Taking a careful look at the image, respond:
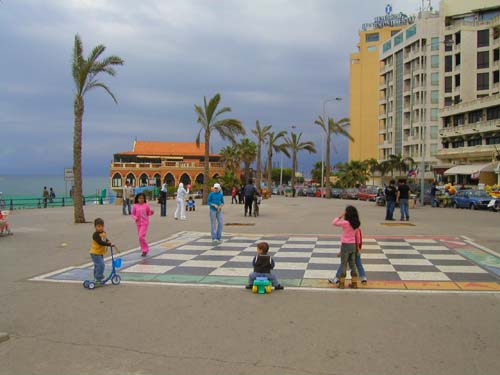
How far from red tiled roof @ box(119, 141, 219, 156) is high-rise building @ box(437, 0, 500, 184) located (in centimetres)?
4160

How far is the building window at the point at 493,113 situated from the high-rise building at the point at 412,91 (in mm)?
11259

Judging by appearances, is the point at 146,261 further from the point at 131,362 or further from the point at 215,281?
the point at 131,362

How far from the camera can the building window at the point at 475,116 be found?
178ft

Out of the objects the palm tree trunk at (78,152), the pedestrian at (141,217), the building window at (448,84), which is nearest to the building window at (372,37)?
the building window at (448,84)

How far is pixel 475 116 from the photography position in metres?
55.2

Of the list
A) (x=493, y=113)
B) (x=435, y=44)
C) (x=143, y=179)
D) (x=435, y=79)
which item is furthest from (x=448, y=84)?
(x=143, y=179)

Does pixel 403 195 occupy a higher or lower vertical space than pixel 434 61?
lower

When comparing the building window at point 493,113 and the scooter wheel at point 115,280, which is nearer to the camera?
the scooter wheel at point 115,280

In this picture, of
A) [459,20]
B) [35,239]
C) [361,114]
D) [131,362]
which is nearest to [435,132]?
[459,20]

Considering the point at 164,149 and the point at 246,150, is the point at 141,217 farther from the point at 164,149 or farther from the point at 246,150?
the point at 164,149

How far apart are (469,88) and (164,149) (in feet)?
161

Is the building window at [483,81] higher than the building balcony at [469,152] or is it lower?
higher

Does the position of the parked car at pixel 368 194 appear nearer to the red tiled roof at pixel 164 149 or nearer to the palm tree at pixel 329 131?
the palm tree at pixel 329 131

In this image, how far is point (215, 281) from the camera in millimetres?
8164
